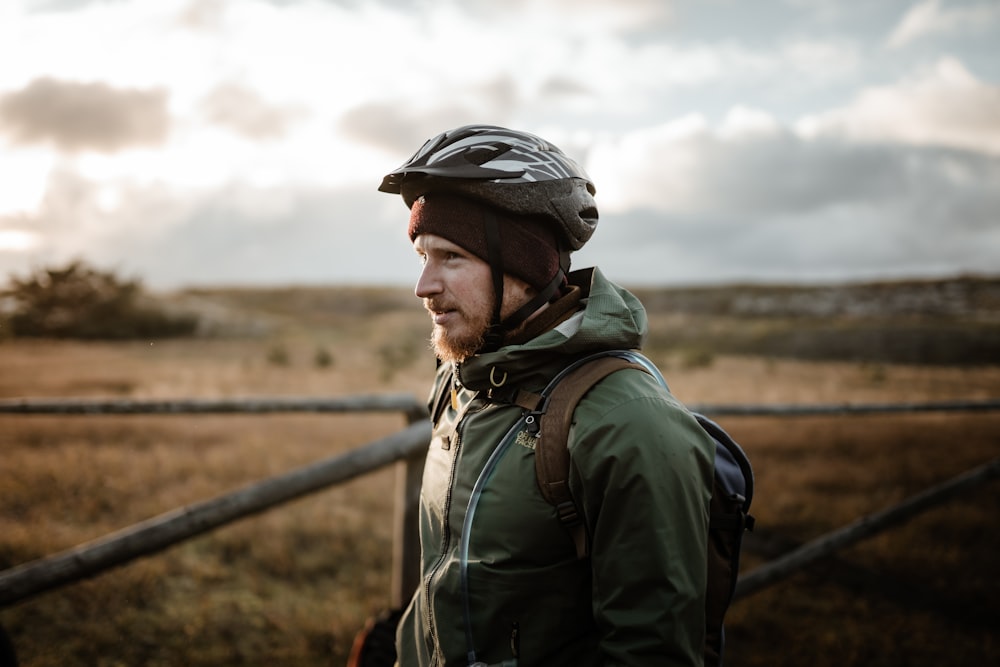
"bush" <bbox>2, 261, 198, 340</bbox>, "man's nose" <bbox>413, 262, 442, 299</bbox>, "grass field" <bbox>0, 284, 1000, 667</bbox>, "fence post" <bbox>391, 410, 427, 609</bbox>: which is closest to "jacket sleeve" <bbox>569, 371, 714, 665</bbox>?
"man's nose" <bbox>413, 262, 442, 299</bbox>

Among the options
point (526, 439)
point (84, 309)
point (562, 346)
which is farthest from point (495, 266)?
point (84, 309)

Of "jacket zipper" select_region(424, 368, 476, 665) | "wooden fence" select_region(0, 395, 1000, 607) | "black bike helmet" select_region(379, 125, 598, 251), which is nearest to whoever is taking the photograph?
"jacket zipper" select_region(424, 368, 476, 665)

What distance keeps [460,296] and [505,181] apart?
45cm

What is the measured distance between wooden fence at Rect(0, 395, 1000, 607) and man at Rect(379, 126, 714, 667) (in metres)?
1.08

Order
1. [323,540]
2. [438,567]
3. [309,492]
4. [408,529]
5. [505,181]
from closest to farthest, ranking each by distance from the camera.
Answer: [438,567] → [505,181] → [309,492] → [408,529] → [323,540]

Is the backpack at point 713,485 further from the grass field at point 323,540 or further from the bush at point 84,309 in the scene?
the bush at point 84,309

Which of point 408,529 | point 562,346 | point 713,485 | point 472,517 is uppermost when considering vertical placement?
point 562,346

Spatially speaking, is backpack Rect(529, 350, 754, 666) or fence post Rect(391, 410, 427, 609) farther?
fence post Rect(391, 410, 427, 609)

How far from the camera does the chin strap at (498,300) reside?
6.64 feet

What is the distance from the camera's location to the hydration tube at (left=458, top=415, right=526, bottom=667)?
5.50 feet

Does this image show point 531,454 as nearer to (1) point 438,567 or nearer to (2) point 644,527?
(2) point 644,527

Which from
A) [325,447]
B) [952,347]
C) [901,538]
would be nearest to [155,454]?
[325,447]

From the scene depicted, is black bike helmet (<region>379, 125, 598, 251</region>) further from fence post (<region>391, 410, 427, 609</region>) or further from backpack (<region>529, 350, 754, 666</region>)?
fence post (<region>391, 410, 427, 609</region>)

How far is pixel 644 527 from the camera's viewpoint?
58.3 inches
